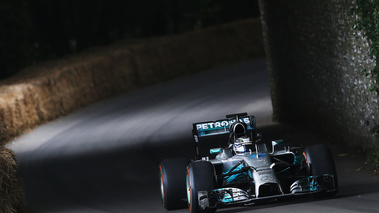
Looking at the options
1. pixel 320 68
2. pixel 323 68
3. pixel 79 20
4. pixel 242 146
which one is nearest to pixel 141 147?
pixel 320 68

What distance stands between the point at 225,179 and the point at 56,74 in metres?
16.6

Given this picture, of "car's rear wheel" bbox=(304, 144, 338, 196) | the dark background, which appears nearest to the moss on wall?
"car's rear wheel" bbox=(304, 144, 338, 196)

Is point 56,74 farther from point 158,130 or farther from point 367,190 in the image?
point 367,190

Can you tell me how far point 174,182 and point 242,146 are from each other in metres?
1.11

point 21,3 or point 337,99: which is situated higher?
point 21,3

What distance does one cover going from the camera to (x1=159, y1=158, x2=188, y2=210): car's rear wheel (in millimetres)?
12336

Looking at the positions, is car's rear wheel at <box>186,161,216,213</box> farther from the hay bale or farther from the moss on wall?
the moss on wall

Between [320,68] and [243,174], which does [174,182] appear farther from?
[320,68]

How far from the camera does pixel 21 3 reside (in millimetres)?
35094

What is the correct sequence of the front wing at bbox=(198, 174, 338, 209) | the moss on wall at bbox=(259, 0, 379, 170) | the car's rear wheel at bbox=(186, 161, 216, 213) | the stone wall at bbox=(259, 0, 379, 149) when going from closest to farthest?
the front wing at bbox=(198, 174, 338, 209) < the car's rear wheel at bbox=(186, 161, 216, 213) < the moss on wall at bbox=(259, 0, 379, 170) < the stone wall at bbox=(259, 0, 379, 149)

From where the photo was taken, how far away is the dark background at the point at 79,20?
35.2m

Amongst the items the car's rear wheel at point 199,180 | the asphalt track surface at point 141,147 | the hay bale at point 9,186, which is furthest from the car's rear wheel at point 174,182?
the hay bale at point 9,186

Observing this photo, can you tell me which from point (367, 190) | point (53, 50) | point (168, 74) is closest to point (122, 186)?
point (367, 190)

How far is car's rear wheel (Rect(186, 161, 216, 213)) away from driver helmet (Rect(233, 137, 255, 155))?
2.50ft
